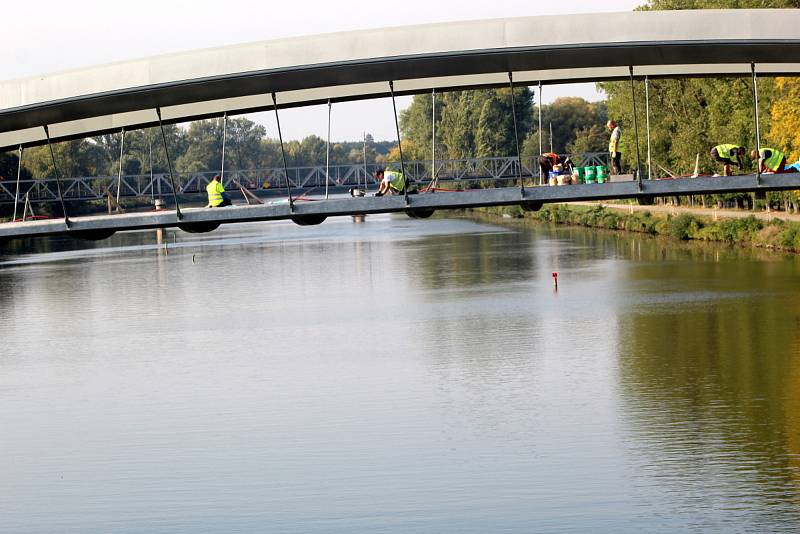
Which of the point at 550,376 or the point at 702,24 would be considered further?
the point at 550,376

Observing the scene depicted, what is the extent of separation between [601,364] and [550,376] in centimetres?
246

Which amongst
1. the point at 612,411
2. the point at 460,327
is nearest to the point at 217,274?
the point at 460,327

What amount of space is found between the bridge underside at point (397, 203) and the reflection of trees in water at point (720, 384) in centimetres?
724

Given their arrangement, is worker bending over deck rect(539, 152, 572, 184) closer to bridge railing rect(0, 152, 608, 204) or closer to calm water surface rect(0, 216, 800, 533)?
bridge railing rect(0, 152, 608, 204)

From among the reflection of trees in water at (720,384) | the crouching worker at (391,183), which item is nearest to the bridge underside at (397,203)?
the crouching worker at (391,183)

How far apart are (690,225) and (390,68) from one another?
56.9m

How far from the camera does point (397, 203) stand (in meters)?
22.0

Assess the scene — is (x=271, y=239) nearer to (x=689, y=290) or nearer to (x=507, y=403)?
(x=689, y=290)

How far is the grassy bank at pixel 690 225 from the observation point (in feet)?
212

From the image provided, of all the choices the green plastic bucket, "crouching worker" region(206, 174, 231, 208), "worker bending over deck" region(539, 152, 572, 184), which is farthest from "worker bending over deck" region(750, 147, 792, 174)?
"crouching worker" region(206, 174, 231, 208)

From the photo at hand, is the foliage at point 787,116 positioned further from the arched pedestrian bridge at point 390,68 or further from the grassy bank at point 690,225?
the arched pedestrian bridge at point 390,68

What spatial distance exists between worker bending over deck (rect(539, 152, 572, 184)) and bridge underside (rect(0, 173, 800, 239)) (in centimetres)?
347

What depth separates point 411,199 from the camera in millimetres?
22000

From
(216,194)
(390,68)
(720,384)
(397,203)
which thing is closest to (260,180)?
→ (720,384)
